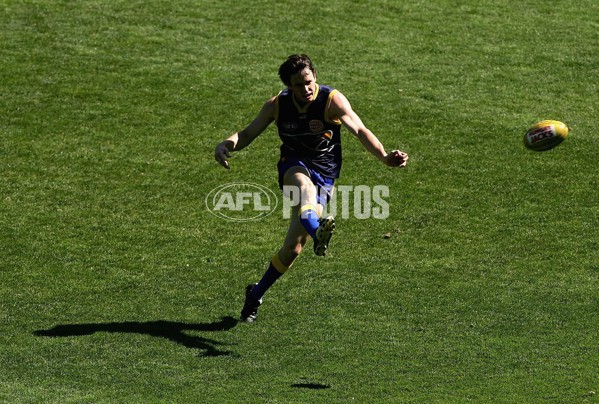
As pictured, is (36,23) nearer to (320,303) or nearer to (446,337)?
(320,303)

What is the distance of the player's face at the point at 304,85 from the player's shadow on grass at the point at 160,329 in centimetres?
249

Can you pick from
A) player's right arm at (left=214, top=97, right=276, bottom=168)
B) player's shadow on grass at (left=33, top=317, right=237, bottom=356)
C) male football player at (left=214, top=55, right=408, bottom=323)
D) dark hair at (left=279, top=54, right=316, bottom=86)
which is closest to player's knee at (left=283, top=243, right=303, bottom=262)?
male football player at (left=214, top=55, right=408, bottom=323)

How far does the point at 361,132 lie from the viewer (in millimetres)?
10742

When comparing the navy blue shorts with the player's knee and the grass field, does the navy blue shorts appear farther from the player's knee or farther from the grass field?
the grass field

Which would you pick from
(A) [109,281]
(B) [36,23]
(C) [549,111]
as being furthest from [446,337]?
(B) [36,23]

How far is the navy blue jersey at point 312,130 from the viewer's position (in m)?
11.1

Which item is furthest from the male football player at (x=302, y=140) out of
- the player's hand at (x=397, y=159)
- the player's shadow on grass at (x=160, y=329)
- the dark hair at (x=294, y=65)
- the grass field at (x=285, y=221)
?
the grass field at (x=285, y=221)

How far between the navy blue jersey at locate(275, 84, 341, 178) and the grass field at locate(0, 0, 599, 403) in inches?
65.9

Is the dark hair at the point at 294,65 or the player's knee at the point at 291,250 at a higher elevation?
the dark hair at the point at 294,65

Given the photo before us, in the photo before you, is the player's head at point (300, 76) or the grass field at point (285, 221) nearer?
the grass field at point (285, 221)

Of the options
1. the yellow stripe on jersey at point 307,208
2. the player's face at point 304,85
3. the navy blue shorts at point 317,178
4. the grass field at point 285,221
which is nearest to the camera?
the grass field at point 285,221

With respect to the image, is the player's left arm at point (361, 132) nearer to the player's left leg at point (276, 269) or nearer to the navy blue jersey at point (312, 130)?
the navy blue jersey at point (312, 130)

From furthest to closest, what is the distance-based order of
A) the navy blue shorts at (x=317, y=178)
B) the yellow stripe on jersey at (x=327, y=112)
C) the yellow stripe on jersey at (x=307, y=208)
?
the navy blue shorts at (x=317, y=178), the yellow stripe on jersey at (x=327, y=112), the yellow stripe on jersey at (x=307, y=208)

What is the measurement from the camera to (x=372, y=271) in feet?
42.4
